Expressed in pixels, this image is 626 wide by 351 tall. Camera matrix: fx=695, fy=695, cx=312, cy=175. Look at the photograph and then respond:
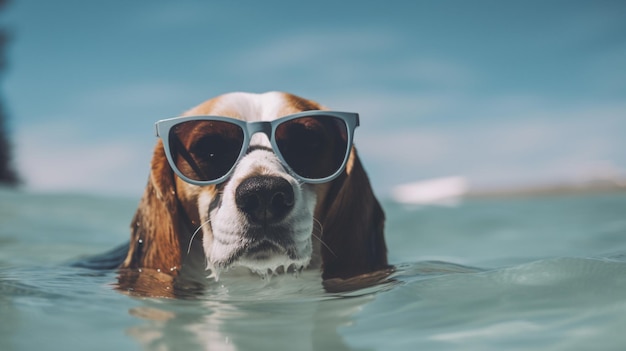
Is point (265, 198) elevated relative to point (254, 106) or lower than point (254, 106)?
lower

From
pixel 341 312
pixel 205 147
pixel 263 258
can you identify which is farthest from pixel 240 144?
pixel 341 312

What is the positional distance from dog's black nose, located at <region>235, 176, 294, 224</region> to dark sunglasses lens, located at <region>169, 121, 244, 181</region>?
0.32 m

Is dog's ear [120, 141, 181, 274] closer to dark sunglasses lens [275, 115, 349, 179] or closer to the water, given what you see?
the water

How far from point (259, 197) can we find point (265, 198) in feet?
0.08

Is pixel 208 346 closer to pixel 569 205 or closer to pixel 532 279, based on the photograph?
pixel 532 279

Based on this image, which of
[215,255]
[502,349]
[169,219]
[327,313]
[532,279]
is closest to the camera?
[502,349]

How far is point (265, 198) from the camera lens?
9.38 feet

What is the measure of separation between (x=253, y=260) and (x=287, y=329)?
630 mm

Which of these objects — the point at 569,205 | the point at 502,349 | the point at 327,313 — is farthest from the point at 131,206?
the point at 502,349

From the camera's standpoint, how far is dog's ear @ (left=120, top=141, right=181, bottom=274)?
11.0ft

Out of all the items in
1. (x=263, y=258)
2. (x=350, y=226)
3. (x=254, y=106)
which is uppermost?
(x=254, y=106)

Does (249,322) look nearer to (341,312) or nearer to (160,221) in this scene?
(341,312)

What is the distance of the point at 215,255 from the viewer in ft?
9.99

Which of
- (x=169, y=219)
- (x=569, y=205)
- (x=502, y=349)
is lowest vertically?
(x=502, y=349)
